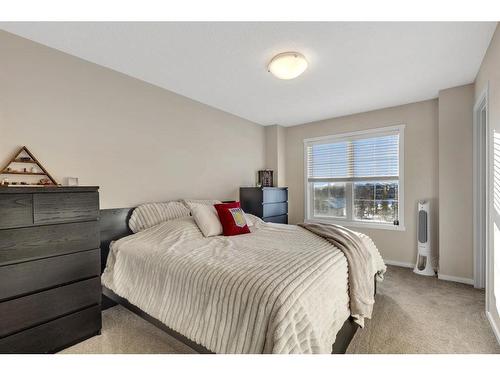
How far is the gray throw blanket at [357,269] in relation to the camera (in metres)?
1.69

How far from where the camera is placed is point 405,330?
6.22 feet

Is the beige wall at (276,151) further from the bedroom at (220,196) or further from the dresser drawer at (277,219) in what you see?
the bedroom at (220,196)

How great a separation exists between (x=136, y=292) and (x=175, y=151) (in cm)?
173

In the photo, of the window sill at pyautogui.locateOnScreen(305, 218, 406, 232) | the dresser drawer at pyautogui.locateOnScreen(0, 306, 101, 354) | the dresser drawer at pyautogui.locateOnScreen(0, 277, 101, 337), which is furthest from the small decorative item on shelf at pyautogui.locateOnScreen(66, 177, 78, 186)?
the window sill at pyautogui.locateOnScreen(305, 218, 406, 232)

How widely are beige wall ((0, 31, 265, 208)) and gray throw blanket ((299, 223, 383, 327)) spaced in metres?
1.89

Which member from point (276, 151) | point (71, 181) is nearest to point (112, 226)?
point (71, 181)

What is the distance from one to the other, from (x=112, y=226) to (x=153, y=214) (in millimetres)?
389

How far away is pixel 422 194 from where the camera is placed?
3344mm

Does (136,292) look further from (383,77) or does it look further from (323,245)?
(383,77)

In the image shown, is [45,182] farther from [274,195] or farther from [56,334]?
[274,195]

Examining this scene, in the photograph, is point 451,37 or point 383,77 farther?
point 383,77

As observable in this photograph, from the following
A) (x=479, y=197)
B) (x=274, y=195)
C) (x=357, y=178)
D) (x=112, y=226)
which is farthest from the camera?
(x=274, y=195)

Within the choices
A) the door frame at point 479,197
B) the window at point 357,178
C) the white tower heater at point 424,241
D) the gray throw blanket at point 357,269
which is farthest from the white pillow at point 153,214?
the door frame at point 479,197

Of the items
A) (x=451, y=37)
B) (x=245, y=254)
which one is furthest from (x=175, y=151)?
(x=451, y=37)
